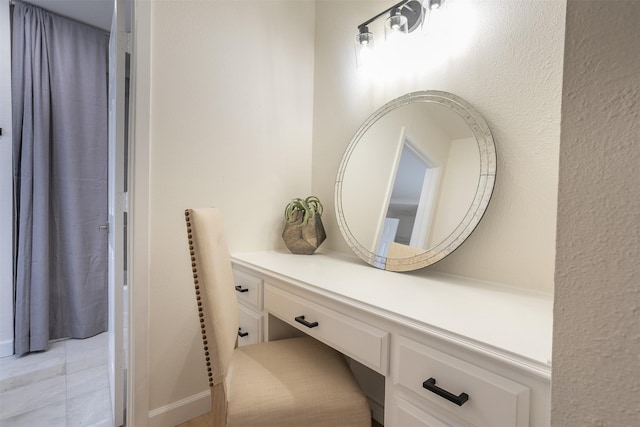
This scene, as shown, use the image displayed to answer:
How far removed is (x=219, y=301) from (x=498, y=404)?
30.5 inches

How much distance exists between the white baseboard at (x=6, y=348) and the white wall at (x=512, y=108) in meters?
2.85

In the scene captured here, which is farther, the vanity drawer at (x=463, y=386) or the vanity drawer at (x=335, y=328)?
the vanity drawer at (x=335, y=328)

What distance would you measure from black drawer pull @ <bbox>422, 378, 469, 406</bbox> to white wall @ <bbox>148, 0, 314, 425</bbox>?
1206 millimetres

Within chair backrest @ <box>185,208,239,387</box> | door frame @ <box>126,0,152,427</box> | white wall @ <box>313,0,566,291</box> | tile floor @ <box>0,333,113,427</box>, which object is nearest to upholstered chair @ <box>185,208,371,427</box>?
chair backrest @ <box>185,208,239,387</box>

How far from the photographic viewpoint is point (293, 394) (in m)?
0.95

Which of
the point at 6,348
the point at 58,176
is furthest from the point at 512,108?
the point at 6,348

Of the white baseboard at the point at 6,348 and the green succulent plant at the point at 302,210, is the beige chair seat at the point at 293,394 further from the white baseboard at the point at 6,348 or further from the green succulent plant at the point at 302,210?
the white baseboard at the point at 6,348

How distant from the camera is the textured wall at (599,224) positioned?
32 centimetres

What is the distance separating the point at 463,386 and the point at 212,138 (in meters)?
1.47

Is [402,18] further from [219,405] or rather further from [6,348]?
[6,348]

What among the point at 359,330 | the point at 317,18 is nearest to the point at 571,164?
the point at 359,330

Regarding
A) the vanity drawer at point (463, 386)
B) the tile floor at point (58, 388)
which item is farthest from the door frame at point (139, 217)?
the vanity drawer at point (463, 386)

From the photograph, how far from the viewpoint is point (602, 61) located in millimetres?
333

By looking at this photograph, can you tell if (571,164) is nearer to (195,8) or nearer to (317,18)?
(195,8)
